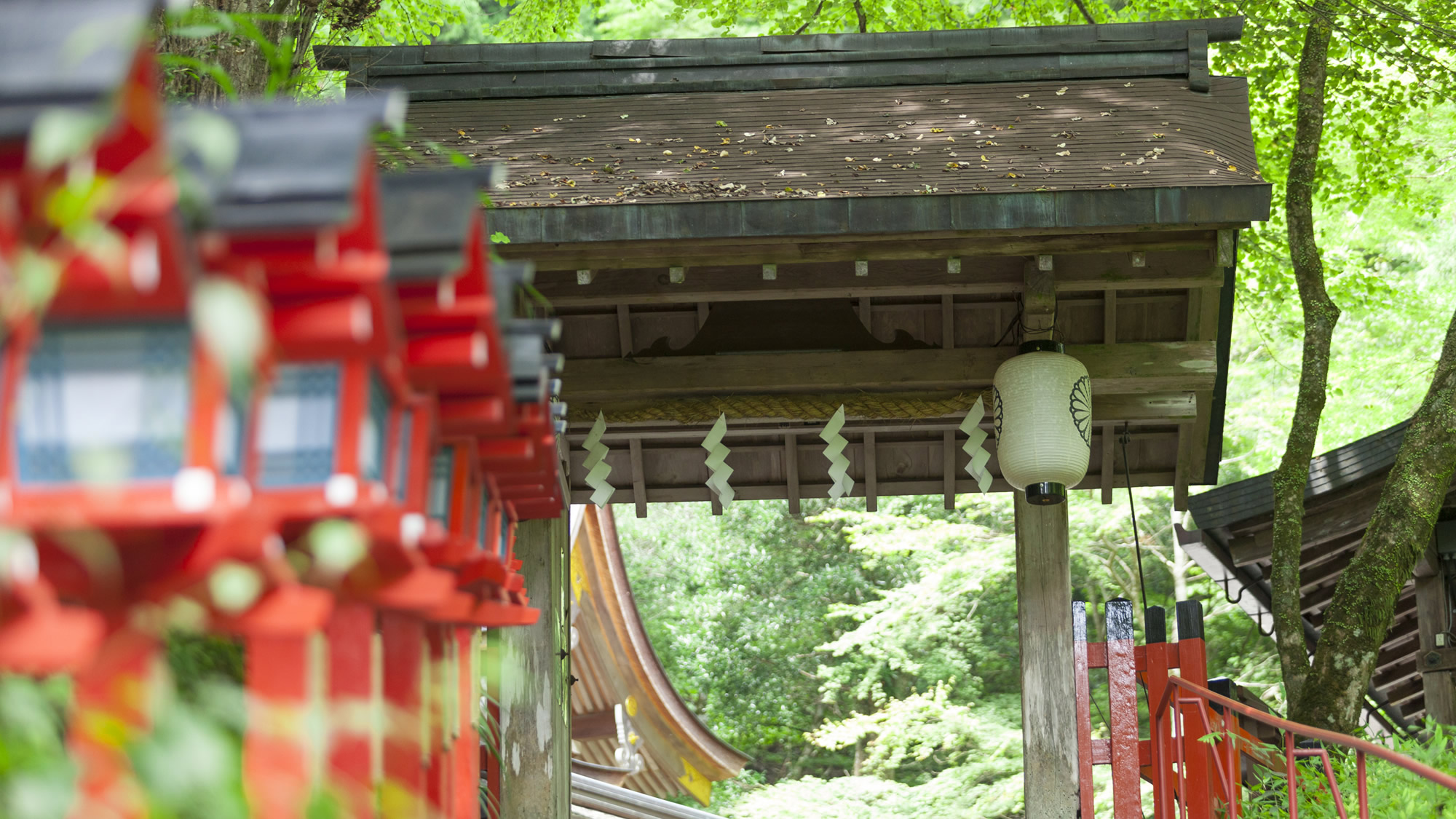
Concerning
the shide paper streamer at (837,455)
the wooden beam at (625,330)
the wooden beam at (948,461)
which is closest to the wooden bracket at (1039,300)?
the shide paper streamer at (837,455)

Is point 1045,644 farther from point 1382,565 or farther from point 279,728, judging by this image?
point 279,728

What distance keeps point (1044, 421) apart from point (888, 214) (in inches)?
41.8

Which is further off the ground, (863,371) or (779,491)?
(863,371)

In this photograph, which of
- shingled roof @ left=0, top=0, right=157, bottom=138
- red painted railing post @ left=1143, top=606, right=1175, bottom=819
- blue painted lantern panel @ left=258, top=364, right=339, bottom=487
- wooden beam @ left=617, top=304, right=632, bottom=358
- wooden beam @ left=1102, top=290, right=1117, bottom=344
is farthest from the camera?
wooden beam @ left=617, top=304, right=632, bottom=358

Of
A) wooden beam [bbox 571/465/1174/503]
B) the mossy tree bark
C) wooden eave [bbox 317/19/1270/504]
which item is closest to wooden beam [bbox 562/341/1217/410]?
wooden eave [bbox 317/19/1270/504]

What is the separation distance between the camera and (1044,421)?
179 inches

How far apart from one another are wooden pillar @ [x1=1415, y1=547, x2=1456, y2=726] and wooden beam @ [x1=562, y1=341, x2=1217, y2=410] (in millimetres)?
3290

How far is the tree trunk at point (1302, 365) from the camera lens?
5746 millimetres

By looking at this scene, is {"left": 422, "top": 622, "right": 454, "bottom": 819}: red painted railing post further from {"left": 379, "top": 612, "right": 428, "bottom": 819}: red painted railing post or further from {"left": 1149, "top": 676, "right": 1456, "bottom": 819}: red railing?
{"left": 1149, "top": 676, "right": 1456, "bottom": 819}: red railing

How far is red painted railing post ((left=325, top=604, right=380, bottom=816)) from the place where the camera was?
1.42 m

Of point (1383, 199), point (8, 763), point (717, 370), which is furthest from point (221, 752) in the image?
point (1383, 199)

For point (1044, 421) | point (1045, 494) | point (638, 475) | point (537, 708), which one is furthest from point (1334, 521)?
point (537, 708)

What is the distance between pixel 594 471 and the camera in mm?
5480

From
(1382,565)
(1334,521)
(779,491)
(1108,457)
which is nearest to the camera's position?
(1382,565)
